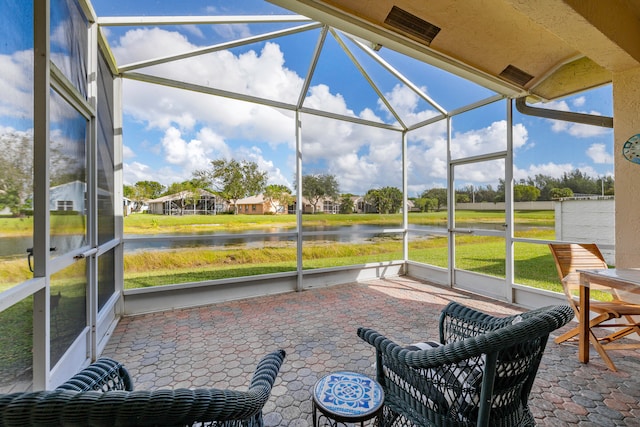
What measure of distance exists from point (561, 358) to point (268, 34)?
187 inches

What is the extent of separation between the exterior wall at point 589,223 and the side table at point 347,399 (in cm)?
346

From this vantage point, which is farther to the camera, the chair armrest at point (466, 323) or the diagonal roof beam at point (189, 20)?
the diagonal roof beam at point (189, 20)

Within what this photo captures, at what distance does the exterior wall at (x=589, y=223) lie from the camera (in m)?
3.23

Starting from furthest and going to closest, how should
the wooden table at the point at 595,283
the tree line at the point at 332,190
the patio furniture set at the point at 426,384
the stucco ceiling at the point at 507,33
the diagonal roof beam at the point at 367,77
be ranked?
1. the diagonal roof beam at the point at 367,77
2. the tree line at the point at 332,190
3. the stucco ceiling at the point at 507,33
4. the wooden table at the point at 595,283
5. the patio furniture set at the point at 426,384

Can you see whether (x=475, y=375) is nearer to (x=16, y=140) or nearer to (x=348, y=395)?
(x=348, y=395)

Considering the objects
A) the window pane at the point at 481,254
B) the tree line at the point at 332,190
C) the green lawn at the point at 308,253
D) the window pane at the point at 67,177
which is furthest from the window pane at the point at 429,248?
the window pane at the point at 67,177

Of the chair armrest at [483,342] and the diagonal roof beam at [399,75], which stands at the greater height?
the diagonal roof beam at [399,75]

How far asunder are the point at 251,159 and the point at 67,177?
104 inches

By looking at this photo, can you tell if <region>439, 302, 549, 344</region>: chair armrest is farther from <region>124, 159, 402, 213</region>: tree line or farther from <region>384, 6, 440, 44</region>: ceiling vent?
<region>124, 159, 402, 213</region>: tree line

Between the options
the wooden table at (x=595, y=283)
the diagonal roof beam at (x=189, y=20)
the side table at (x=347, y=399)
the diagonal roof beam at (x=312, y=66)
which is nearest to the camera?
the side table at (x=347, y=399)

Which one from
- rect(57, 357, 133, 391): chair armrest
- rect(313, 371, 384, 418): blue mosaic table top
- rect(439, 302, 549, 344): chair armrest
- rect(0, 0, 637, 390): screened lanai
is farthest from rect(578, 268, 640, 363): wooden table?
rect(57, 357, 133, 391): chair armrest

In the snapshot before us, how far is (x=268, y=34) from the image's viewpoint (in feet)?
11.6

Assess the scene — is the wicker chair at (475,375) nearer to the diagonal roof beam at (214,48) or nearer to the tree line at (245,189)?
the tree line at (245,189)

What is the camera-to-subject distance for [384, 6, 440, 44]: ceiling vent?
255 cm
